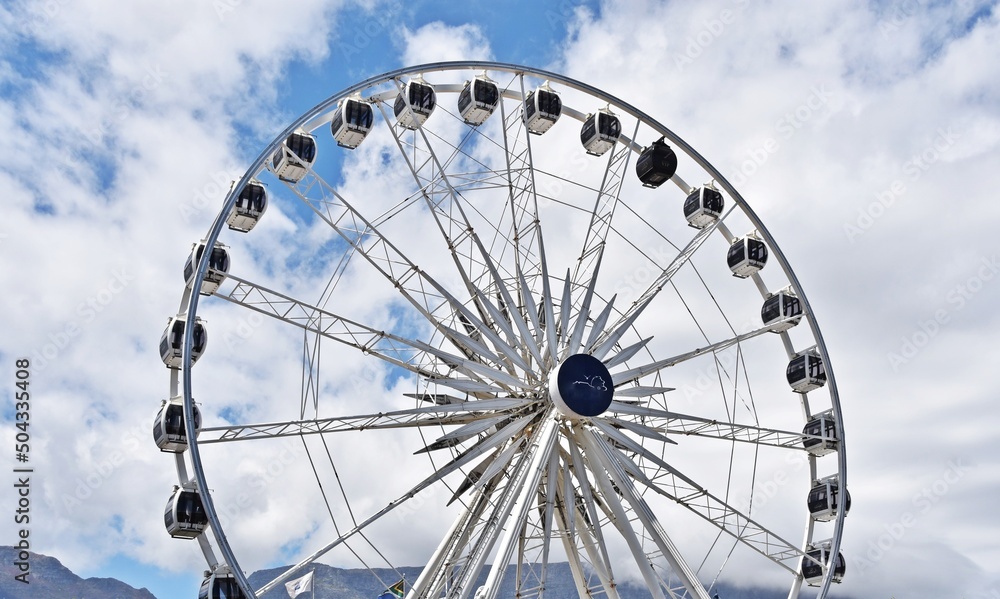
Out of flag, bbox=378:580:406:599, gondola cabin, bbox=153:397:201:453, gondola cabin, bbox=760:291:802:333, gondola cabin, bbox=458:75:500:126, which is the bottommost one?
flag, bbox=378:580:406:599

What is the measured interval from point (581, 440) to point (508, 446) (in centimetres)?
189

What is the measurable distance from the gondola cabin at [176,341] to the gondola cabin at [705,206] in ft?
52.5

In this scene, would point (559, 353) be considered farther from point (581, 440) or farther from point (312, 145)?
point (312, 145)

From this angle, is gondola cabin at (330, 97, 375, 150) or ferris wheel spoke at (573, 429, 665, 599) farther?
gondola cabin at (330, 97, 375, 150)

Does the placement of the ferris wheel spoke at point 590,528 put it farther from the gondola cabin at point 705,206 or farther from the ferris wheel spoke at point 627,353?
the gondola cabin at point 705,206

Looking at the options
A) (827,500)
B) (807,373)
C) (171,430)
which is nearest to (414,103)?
(171,430)

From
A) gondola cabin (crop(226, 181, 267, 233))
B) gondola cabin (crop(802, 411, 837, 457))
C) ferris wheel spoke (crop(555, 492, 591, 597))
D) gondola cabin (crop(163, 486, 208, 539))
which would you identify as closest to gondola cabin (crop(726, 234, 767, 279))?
gondola cabin (crop(802, 411, 837, 457))

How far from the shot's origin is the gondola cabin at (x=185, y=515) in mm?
26422

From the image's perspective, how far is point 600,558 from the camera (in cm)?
3006

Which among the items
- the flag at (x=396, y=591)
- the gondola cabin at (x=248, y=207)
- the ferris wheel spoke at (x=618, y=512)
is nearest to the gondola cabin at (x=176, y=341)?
the gondola cabin at (x=248, y=207)

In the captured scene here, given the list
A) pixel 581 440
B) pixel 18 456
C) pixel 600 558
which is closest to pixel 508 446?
pixel 581 440

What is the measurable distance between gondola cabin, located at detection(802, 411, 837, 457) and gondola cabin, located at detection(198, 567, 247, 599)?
17.5 metres

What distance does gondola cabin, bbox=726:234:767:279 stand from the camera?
36.6m

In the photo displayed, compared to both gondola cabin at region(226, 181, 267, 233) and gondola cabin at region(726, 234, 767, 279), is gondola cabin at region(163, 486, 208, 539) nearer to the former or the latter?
gondola cabin at region(226, 181, 267, 233)
